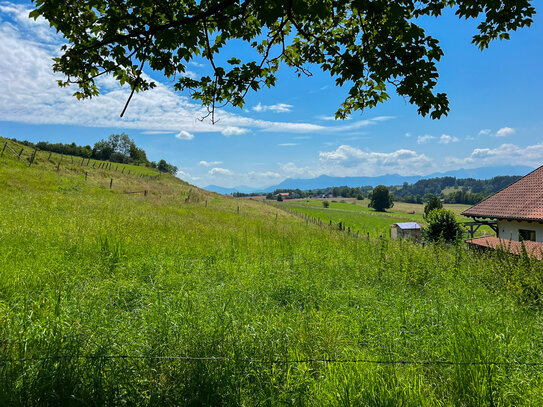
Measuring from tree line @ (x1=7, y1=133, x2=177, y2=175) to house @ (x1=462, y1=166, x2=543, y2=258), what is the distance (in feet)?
307

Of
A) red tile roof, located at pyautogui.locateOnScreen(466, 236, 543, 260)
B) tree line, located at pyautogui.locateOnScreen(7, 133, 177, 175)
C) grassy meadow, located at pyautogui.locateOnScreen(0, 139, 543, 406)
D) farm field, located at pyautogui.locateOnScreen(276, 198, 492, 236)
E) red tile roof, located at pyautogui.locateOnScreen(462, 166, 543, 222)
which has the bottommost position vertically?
farm field, located at pyautogui.locateOnScreen(276, 198, 492, 236)

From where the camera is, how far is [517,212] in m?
18.6

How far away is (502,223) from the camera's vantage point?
20547 millimetres

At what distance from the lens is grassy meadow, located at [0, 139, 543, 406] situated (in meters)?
2.86

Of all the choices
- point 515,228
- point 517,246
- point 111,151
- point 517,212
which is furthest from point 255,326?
point 111,151

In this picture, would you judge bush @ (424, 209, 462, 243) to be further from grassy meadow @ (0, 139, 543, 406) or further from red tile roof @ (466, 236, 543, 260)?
grassy meadow @ (0, 139, 543, 406)

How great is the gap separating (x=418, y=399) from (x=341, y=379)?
779 millimetres

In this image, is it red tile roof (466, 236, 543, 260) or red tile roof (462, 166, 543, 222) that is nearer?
red tile roof (466, 236, 543, 260)

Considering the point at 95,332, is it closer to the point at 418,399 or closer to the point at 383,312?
the point at 418,399

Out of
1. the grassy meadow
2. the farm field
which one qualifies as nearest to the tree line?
the farm field

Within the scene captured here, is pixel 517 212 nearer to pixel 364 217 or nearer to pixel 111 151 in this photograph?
pixel 364 217

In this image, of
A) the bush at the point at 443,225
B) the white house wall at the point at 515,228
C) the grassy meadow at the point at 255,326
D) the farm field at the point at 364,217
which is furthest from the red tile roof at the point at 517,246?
the white house wall at the point at 515,228

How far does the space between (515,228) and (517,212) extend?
1294mm

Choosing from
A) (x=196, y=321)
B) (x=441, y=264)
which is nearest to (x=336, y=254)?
(x=441, y=264)
